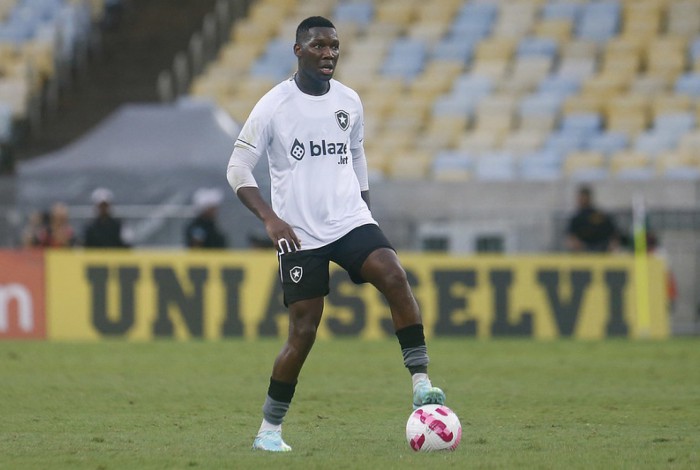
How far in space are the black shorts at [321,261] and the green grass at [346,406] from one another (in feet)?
2.83

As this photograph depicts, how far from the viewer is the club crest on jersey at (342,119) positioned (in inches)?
326

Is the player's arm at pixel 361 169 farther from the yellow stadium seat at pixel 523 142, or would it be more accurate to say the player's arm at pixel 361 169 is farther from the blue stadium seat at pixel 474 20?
the blue stadium seat at pixel 474 20

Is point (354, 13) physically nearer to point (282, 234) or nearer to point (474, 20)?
point (474, 20)

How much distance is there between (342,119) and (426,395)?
159 cm

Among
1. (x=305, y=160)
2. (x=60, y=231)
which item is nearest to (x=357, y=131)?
(x=305, y=160)

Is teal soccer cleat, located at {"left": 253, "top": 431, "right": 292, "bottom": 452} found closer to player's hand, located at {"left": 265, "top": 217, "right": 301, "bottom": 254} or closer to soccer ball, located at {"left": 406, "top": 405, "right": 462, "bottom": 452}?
soccer ball, located at {"left": 406, "top": 405, "right": 462, "bottom": 452}

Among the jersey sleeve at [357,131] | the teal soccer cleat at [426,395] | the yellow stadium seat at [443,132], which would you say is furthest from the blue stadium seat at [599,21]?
the teal soccer cleat at [426,395]

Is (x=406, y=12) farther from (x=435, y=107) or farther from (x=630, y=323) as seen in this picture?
(x=630, y=323)

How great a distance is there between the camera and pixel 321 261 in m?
8.16

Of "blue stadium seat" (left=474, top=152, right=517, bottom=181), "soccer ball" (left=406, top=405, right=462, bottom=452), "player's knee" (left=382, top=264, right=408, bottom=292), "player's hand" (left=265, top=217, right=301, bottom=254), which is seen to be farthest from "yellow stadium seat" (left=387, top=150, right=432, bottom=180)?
"soccer ball" (left=406, top=405, right=462, bottom=452)

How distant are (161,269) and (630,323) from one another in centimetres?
612

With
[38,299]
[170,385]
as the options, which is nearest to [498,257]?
[38,299]

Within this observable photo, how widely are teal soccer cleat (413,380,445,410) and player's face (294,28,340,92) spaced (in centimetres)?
173

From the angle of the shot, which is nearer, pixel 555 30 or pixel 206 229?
pixel 206 229
